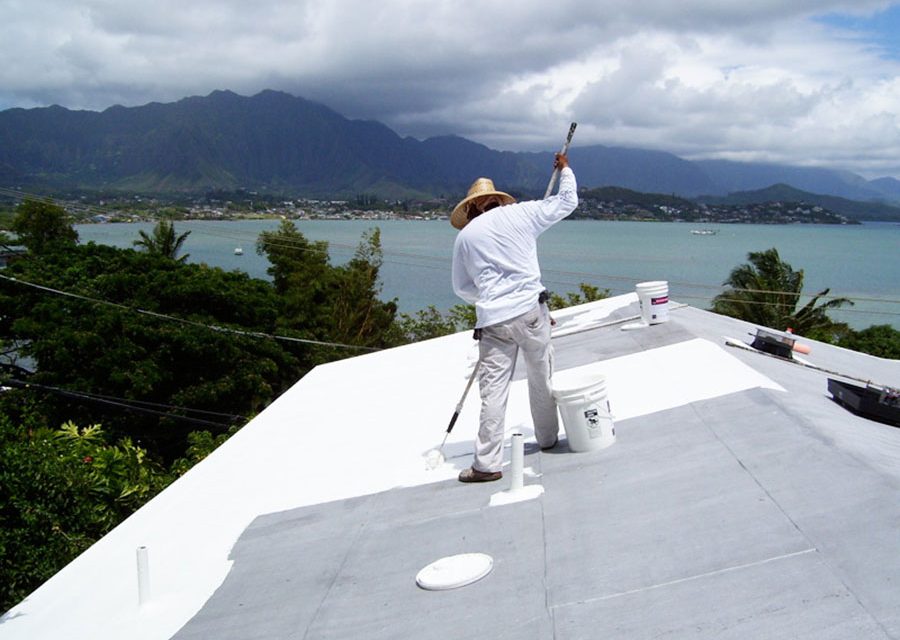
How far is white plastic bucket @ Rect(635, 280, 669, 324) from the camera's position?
6766 millimetres

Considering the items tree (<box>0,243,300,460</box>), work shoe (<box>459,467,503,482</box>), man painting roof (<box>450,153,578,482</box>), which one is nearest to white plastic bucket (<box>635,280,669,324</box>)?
man painting roof (<box>450,153,578,482</box>)

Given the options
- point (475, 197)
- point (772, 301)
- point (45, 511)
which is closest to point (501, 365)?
point (475, 197)

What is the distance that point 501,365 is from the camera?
12.5ft

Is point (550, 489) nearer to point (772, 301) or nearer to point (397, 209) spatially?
point (772, 301)

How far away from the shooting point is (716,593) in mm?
2338

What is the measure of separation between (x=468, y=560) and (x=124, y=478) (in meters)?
9.10

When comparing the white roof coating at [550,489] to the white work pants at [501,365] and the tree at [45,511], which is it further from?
the tree at [45,511]

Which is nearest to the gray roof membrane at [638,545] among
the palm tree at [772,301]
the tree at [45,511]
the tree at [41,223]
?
the tree at [45,511]

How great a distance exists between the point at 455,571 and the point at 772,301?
1007 inches

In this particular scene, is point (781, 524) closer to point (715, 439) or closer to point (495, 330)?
point (715, 439)

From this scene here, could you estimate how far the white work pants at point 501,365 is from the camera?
3.78 m

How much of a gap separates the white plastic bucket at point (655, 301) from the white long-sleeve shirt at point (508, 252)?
3.06 m

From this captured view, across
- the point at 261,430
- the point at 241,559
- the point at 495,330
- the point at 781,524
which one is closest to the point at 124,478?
the point at 261,430

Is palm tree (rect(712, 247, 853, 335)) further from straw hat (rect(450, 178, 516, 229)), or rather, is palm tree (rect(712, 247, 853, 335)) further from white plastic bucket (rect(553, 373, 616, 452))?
white plastic bucket (rect(553, 373, 616, 452))
